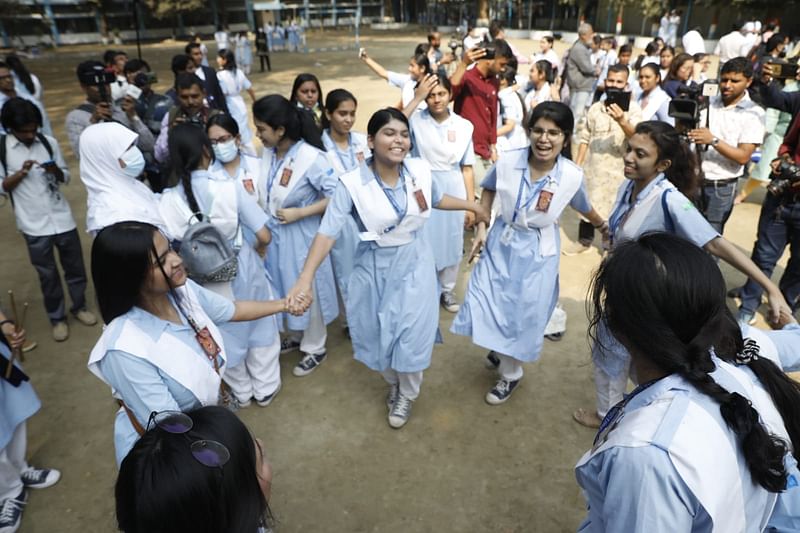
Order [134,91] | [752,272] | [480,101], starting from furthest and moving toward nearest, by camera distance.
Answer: [134,91] → [480,101] → [752,272]

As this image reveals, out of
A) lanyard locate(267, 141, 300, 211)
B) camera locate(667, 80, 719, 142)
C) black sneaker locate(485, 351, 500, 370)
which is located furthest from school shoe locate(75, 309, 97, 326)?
camera locate(667, 80, 719, 142)

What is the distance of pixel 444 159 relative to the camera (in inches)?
153

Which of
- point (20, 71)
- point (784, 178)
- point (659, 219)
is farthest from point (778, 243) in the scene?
point (20, 71)

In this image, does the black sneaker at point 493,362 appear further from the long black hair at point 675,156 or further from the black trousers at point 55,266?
Result: the black trousers at point 55,266

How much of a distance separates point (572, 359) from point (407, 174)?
1806 mm

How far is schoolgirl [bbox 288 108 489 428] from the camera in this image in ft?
8.21

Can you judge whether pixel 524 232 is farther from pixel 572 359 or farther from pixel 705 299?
pixel 705 299

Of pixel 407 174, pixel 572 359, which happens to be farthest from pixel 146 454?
pixel 572 359

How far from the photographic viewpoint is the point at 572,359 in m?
3.48

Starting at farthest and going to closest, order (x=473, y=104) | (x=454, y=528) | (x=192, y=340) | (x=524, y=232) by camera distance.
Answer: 1. (x=473, y=104)
2. (x=524, y=232)
3. (x=454, y=528)
4. (x=192, y=340)

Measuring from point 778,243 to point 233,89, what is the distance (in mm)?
6621

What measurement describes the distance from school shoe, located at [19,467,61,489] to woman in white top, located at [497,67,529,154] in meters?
4.60

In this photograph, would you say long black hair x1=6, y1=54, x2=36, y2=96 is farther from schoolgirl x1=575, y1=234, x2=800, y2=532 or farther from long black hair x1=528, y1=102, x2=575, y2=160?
schoolgirl x1=575, y1=234, x2=800, y2=532

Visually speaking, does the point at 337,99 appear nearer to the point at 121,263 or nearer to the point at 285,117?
the point at 285,117
